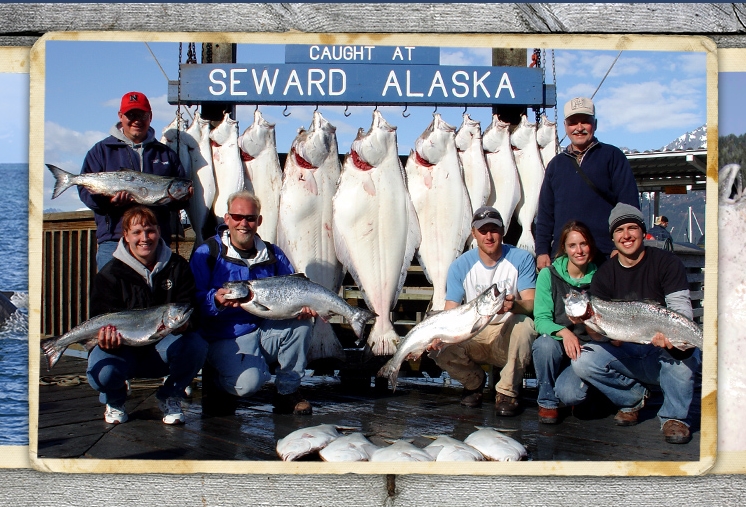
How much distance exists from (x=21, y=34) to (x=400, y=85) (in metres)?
1.84

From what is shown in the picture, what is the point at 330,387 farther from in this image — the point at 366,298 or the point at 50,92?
the point at 50,92

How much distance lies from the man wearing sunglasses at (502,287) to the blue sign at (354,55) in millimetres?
924

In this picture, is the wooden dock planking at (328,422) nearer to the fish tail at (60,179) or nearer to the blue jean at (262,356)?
the blue jean at (262,356)

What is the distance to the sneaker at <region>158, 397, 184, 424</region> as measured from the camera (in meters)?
3.49

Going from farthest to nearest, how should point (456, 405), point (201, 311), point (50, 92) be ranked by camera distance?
1. point (456, 405)
2. point (201, 311)
3. point (50, 92)

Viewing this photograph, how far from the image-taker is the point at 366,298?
406 centimetres

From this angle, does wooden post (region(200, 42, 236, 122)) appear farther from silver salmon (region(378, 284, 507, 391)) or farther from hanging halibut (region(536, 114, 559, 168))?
hanging halibut (region(536, 114, 559, 168))

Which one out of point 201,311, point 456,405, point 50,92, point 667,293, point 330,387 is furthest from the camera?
point 330,387

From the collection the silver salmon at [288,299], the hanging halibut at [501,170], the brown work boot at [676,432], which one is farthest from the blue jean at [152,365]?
→ the brown work boot at [676,432]

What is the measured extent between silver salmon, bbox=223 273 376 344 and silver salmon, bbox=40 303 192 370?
313 millimetres

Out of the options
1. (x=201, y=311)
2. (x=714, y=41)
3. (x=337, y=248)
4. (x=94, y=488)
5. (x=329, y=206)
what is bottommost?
(x=94, y=488)

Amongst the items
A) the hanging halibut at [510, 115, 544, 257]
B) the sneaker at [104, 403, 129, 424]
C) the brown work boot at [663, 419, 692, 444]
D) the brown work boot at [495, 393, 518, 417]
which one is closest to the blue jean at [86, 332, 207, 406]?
the sneaker at [104, 403, 129, 424]

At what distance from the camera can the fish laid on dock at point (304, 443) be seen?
2754 mm

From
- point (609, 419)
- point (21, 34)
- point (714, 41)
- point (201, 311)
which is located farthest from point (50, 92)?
point (609, 419)
